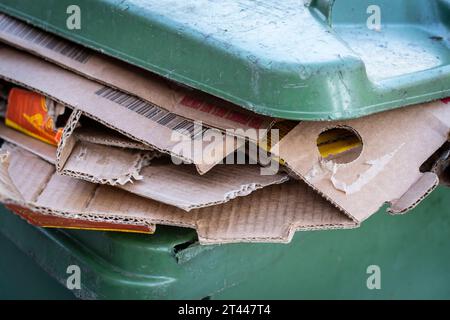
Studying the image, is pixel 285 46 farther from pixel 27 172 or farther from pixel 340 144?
pixel 27 172

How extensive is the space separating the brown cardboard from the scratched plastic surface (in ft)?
0.32

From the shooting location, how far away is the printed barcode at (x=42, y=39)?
171cm

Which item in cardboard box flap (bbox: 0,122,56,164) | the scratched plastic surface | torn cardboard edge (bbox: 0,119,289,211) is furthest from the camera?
cardboard box flap (bbox: 0,122,56,164)

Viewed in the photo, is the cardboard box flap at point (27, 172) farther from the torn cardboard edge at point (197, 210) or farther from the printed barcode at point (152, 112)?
the printed barcode at point (152, 112)

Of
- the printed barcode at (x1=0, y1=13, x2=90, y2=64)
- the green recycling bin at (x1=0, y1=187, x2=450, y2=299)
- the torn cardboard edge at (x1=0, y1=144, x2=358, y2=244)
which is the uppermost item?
the printed barcode at (x1=0, y1=13, x2=90, y2=64)

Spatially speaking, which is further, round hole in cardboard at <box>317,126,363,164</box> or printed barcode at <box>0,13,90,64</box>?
printed barcode at <box>0,13,90,64</box>

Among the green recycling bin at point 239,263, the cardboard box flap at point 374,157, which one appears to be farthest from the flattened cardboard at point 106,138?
the cardboard box flap at point 374,157

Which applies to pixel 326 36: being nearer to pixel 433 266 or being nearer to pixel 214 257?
pixel 214 257

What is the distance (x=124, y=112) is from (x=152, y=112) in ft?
0.20

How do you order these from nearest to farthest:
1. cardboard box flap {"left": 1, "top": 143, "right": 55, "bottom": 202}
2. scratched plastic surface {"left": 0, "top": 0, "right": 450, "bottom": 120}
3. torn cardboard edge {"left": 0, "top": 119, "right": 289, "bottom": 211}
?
1. scratched plastic surface {"left": 0, "top": 0, "right": 450, "bottom": 120}
2. torn cardboard edge {"left": 0, "top": 119, "right": 289, "bottom": 211}
3. cardboard box flap {"left": 1, "top": 143, "right": 55, "bottom": 202}

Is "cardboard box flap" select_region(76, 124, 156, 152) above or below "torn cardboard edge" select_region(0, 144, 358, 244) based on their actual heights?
above

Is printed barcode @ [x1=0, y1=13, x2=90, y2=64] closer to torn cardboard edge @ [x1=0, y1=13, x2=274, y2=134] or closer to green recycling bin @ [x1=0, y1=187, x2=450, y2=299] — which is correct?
torn cardboard edge @ [x1=0, y1=13, x2=274, y2=134]

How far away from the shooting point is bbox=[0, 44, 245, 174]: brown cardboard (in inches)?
56.7

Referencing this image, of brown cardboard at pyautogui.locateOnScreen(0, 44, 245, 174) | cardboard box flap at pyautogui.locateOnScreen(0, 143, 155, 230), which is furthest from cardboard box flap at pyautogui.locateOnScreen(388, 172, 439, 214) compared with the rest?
cardboard box flap at pyautogui.locateOnScreen(0, 143, 155, 230)
